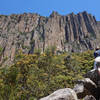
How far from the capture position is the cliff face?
88.8 meters

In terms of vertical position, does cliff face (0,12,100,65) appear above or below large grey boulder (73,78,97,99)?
above

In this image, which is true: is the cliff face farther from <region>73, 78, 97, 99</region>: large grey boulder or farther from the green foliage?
<region>73, 78, 97, 99</region>: large grey boulder

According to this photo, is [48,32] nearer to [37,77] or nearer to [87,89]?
[37,77]

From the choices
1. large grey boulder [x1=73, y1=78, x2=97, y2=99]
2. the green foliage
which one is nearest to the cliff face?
the green foliage

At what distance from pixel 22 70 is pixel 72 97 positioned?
377 inches

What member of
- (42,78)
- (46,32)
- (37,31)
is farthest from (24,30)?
(42,78)

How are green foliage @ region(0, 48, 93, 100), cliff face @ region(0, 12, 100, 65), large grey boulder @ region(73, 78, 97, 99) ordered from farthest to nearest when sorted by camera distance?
cliff face @ region(0, 12, 100, 65)
green foliage @ region(0, 48, 93, 100)
large grey boulder @ region(73, 78, 97, 99)

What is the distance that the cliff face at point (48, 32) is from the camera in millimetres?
88750

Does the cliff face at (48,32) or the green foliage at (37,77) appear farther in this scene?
the cliff face at (48,32)

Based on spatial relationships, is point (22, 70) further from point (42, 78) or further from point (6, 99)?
point (6, 99)

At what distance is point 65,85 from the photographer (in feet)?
50.2

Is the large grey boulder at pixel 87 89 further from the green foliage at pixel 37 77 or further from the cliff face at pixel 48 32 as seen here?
the cliff face at pixel 48 32

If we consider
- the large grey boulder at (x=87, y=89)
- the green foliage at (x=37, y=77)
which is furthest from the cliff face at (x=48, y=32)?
the large grey boulder at (x=87, y=89)

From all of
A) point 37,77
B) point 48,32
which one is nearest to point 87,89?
point 37,77
